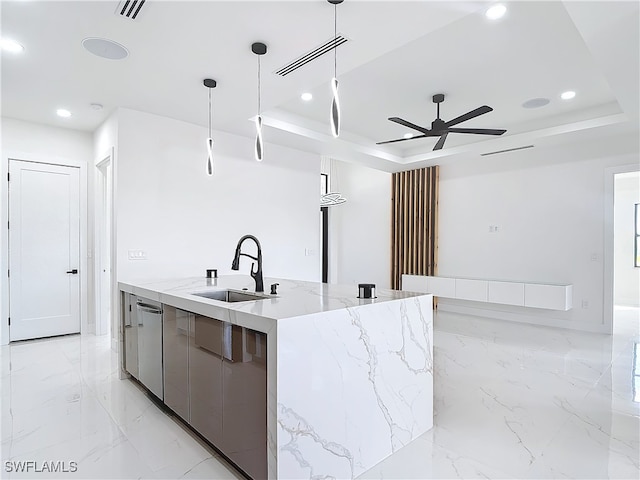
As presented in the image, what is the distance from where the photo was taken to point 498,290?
19.1 feet

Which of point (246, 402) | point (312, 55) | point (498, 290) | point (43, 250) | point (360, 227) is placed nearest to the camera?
point (246, 402)

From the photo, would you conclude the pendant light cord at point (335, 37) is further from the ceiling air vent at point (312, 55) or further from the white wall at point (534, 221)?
the white wall at point (534, 221)

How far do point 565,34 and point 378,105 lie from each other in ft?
6.90

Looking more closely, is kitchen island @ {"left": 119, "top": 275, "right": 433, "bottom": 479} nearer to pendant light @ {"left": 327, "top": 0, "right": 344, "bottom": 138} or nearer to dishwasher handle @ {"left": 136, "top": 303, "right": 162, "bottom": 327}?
dishwasher handle @ {"left": 136, "top": 303, "right": 162, "bottom": 327}

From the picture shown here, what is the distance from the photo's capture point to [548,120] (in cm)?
518

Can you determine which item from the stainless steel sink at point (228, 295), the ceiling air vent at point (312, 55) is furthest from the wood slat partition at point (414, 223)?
the stainless steel sink at point (228, 295)

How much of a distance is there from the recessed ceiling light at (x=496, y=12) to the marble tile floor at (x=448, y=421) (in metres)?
2.91

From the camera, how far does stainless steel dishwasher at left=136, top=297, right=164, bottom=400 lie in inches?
103

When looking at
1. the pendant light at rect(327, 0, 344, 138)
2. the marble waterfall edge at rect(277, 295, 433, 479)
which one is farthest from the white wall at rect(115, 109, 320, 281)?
the marble waterfall edge at rect(277, 295, 433, 479)

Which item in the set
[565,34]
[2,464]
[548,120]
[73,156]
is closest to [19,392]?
[2,464]

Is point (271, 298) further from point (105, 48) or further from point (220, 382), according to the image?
point (105, 48)

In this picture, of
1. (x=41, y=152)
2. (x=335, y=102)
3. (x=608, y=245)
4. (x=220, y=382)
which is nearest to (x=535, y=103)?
(x=608, y=245)

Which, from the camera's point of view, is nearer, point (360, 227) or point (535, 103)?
point (535, 103)

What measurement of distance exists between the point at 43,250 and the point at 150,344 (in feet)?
10.2
